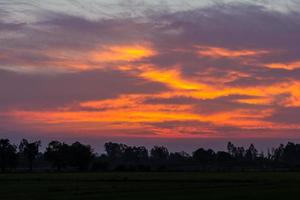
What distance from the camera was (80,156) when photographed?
195500mm

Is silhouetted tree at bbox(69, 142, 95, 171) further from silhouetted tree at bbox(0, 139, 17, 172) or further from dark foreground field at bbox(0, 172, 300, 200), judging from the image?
dark foreground field at bbox(0, 172, 300, 200)

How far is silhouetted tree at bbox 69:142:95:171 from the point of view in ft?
642

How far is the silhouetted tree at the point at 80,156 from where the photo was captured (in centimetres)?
19575

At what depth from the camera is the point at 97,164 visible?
19425 centimetres

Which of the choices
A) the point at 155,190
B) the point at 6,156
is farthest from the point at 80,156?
the point at 155,190

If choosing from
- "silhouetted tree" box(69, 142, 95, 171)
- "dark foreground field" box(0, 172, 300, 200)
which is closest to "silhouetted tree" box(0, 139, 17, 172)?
"silhouetted tree" box(69, 142, 95, 171)

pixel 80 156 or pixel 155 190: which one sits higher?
pixel 80 156

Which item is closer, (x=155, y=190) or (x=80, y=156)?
(x=155, y=190)

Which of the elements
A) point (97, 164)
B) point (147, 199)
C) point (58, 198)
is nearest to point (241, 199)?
point (147, 199)

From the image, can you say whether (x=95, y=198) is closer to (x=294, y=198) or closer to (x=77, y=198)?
(x=77, y=198)

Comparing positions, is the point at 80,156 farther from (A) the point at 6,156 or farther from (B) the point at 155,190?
(B) the point at 155,190

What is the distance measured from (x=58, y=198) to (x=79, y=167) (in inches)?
6006

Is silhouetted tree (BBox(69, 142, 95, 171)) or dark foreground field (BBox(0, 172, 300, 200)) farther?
silhouetted tree (BBox(69, 142, 95, 171))

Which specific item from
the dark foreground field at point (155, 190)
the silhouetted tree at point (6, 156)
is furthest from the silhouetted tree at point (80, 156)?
the dark foreground field at point (155, 190)
